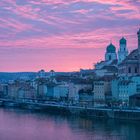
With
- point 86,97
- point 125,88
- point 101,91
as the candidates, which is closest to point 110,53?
point 86,97

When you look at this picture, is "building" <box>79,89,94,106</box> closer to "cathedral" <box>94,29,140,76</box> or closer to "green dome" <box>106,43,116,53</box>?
"cathedral" <box>94,29,140,76</box>

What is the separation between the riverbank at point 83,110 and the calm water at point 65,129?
1563mm

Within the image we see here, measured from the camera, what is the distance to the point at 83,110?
129 ft

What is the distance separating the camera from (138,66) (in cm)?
4725

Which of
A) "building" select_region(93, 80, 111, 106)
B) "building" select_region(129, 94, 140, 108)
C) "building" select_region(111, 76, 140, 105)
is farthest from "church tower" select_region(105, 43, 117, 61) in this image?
"building" select_region(129, 94, 140, 108)

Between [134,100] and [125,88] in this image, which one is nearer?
[134,100]

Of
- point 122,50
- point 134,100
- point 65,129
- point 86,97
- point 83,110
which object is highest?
point 122,50

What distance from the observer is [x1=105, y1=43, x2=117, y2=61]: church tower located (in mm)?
61156

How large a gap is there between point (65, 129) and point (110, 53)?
32.0m

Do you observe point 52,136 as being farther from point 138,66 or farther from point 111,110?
point 138,66

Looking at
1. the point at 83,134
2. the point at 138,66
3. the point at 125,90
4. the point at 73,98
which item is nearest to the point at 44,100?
the point at 73,98

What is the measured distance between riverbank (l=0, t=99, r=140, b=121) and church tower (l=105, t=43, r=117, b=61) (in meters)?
12.2

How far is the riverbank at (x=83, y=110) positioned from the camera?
1389 inches

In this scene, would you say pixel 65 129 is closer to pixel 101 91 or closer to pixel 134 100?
pixel 134 100
